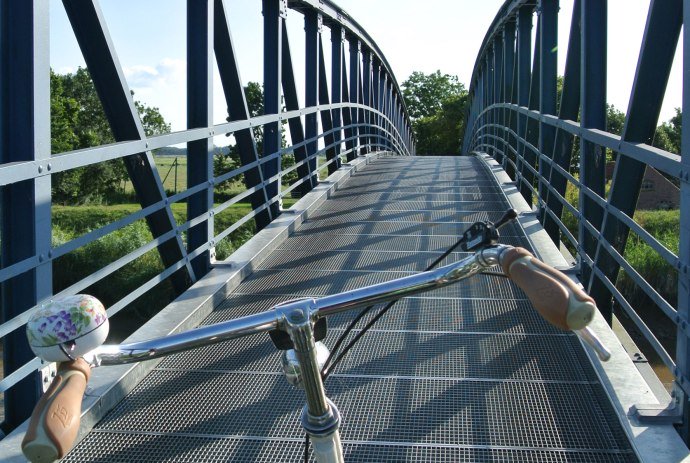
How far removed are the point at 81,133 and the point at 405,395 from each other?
4801 cm

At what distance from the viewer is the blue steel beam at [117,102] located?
12.4 ft

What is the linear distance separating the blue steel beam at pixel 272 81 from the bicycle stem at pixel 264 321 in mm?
5607

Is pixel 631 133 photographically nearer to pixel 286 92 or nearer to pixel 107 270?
pixel 107 270

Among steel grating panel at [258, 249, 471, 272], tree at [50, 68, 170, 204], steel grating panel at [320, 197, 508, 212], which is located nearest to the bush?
tree at [50, 68, 170, 204]

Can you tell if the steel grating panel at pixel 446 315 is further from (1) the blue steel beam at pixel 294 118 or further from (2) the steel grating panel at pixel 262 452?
(1) the blue steel beam at pixel 294 118

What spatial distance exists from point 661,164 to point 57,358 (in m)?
2.68

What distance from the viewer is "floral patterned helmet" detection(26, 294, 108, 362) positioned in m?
1.10

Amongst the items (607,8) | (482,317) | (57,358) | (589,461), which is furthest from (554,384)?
(607,8)

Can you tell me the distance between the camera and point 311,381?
135 cm

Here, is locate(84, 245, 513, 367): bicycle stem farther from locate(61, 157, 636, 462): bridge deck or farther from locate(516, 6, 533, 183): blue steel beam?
locate(516, 6, 533, 183): blue steel beam

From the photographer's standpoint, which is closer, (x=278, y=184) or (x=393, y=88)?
(x=278, y=184)

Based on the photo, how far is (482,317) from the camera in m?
4.20

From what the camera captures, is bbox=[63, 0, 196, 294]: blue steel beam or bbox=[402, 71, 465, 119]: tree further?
bbox=[402, 71, 465, 119]: tree

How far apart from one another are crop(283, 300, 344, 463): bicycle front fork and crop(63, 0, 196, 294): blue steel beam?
291 cm
